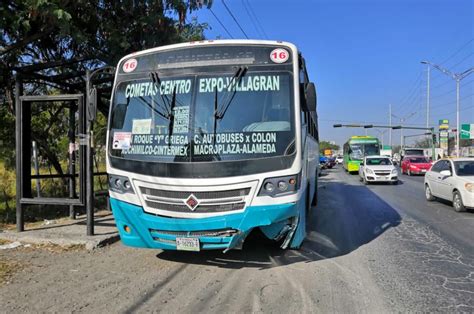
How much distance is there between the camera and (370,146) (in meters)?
35.8

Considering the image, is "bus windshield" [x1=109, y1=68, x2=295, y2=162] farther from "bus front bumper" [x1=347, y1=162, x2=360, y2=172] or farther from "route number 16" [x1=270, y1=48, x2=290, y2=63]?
"bus front bumper" [x1=347, y1=162, x2=360, y2=172]

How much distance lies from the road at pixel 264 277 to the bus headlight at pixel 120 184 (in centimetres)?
117

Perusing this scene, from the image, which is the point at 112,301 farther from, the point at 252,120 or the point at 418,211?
the point at 418,211

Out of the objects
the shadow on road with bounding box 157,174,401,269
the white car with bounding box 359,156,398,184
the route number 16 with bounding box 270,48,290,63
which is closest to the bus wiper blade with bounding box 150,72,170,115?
the route number 16 with bounding box 270,48,290,63

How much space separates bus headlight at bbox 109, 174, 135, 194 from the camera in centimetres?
597

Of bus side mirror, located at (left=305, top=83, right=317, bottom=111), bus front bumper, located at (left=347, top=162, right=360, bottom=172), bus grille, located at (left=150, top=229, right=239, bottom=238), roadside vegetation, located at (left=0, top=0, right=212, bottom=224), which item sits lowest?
bus front bumper, located at (left=347, top=162, right=360, bottom=172)

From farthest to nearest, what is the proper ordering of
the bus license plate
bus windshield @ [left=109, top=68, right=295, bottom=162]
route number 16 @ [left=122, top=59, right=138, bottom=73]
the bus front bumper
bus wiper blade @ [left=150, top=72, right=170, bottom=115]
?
the bus front bumper → route number 16 @ [left=122, top=59, right=138, bottom=73] → bus wiper blade @ [left=150, top=72, right=170, bottom=115] → bus windshield @ [left=109, top=68, right=295, bottom=162] → the bus license plate

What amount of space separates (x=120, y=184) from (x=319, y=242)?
12.6 ft

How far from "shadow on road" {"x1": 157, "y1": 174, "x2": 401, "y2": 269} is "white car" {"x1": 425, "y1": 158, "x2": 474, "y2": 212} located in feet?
5.80

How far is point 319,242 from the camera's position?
314 inches

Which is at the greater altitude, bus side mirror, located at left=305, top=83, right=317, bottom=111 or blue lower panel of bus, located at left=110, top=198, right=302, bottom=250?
bus side mirror, located at left=305, top=83, right=317, bottom=111

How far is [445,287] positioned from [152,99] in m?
4.58

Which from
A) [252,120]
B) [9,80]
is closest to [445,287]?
[252,120]

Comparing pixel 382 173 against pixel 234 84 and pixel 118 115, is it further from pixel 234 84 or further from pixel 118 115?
pixel 118 115
